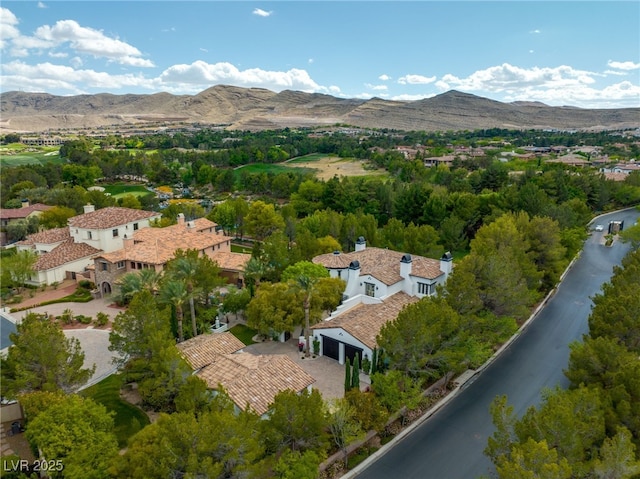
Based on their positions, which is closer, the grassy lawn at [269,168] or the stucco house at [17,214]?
the stucco house at [17,214]

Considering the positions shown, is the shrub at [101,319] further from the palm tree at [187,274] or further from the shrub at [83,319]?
the palm tree at [187,274]

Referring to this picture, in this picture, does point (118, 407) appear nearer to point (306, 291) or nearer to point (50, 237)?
point (306, 291)

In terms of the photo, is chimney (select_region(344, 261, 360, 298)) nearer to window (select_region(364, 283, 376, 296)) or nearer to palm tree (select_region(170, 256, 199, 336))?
window (select_region(364, 283, 376, 296))

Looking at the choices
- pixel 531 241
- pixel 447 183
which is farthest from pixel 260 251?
pixel 447 183

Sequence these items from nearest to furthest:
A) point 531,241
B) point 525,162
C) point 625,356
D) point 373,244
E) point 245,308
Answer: point 625,356, point 245,308, point 531,241, point 373,244, point 525,162

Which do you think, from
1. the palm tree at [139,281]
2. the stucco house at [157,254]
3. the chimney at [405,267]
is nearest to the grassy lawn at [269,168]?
the stucco house at [157,254]

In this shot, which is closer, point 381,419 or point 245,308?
point 381,419

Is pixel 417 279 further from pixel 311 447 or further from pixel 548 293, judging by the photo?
pixel 311 447
